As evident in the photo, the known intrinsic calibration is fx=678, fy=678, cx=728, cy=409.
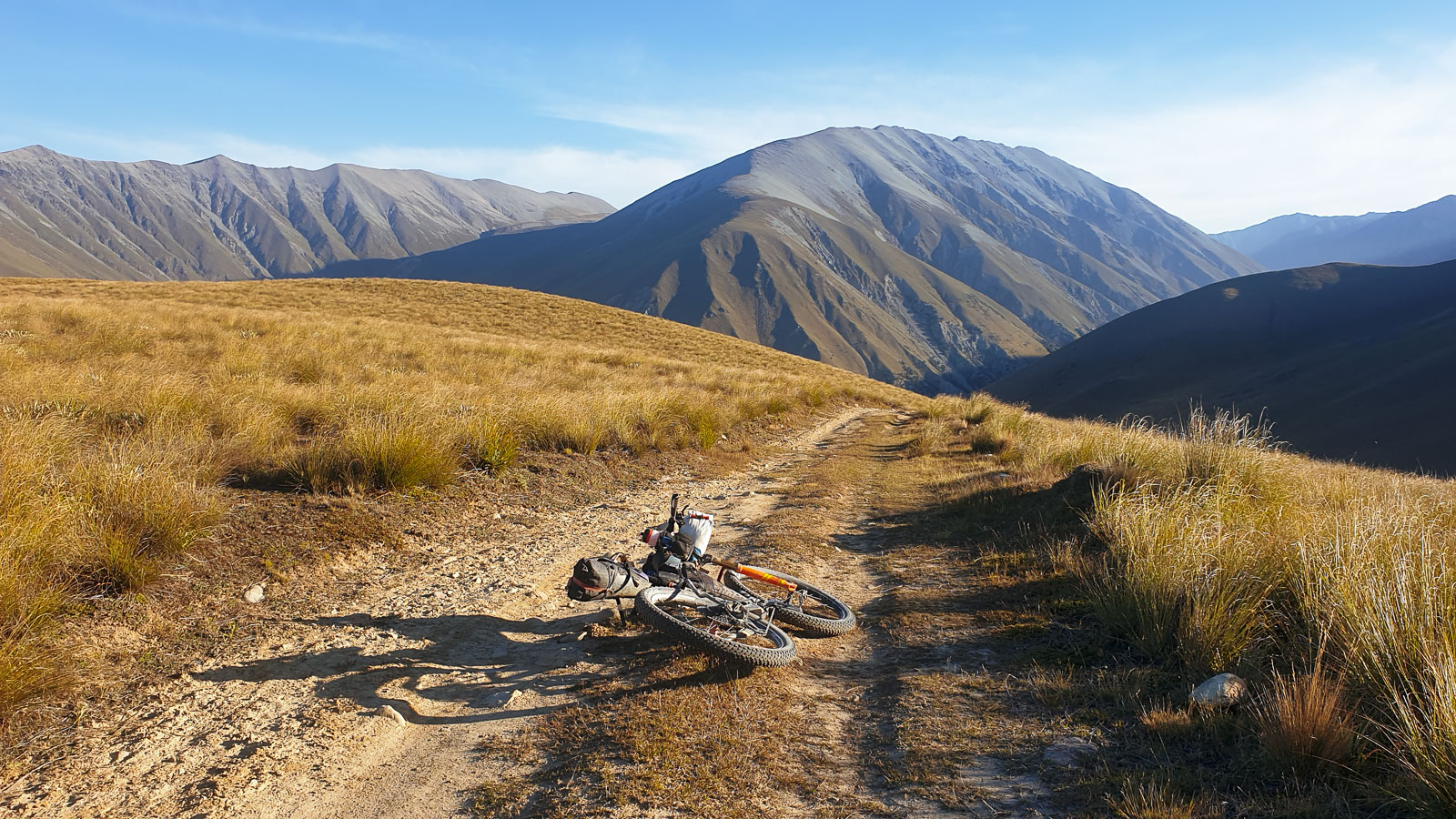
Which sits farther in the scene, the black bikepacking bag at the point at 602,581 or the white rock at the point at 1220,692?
the black bikepacking bag at the point at 602,581

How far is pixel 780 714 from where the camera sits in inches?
166

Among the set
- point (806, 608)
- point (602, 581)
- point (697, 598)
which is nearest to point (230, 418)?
point (602, 581)

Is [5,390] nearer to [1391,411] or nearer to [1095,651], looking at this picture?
[1095,651]

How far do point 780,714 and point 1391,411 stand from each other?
327 feet

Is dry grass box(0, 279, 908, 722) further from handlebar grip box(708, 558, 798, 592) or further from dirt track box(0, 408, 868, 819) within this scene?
handlebar grip box(708, 558, 798, 592)

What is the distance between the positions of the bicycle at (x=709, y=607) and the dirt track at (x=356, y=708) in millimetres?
734

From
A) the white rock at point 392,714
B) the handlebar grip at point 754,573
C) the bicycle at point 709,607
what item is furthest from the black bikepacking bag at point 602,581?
the white rock at point 392,714

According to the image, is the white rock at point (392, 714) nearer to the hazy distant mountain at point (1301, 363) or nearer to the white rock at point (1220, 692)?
the white rock at point (1220, 692)

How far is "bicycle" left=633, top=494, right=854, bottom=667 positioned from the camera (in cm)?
444

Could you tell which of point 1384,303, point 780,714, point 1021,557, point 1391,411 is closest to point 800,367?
point 1021,557

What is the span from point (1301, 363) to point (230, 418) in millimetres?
133969

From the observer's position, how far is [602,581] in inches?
188

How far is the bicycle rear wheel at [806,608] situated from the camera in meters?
5.38

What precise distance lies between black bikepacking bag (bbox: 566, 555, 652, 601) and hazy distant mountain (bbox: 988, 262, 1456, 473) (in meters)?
65.3
